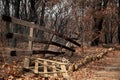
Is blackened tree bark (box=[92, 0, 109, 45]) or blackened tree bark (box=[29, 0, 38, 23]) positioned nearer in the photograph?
blackened tree bark (box=[92, 0, 109, 45])

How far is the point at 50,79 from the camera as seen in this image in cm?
970

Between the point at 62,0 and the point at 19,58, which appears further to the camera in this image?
the point at 62,0

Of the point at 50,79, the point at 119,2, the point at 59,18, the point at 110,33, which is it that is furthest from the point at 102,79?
the point at 110,33

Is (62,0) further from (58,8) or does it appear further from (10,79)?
(10,79)

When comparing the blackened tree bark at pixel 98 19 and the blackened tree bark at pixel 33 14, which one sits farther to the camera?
the blackened tree bark at pixel 33 14

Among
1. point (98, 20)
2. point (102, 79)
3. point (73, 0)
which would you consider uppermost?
point (73, 0)

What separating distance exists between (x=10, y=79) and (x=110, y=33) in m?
45.2

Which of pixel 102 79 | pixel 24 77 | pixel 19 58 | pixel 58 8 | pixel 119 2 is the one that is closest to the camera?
pixel 24 77

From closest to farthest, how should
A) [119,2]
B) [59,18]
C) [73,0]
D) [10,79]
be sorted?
[10,79]
[73,0]
[119,2]
[59,18]

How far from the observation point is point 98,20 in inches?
1212

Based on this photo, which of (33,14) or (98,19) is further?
(33,14)

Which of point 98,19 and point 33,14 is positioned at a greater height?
point 33,14

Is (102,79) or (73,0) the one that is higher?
(73,0)

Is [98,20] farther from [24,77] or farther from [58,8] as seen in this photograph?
[24,77]
